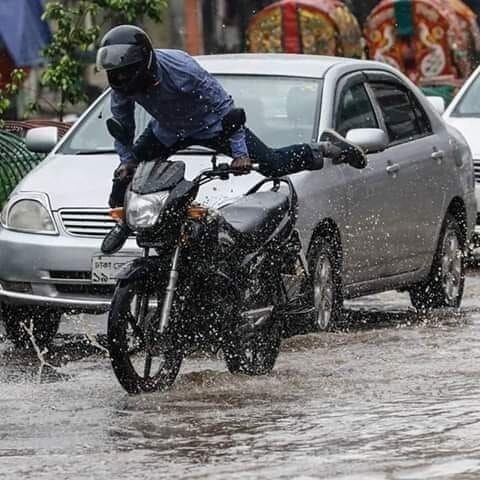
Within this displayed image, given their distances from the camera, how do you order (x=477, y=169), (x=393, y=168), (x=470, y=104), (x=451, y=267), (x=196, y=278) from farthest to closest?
(x=470, y=104), (x=477, y=169), (x=451, y=267), (x=393, y=168), (x=196, y=278)

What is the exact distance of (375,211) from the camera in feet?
40.9

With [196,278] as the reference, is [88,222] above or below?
below

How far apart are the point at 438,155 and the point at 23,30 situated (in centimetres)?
1299

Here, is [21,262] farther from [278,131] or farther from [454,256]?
[454,256]

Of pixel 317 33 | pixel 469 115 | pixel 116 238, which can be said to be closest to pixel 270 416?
pixel 116 238

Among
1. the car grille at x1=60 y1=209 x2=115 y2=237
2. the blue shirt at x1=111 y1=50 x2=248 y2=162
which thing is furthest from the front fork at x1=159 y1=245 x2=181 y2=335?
the car grille at x1=60 y1=209 x2=115 y2=237

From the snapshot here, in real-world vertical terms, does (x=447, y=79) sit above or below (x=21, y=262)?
below

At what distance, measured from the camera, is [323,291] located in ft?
38.5

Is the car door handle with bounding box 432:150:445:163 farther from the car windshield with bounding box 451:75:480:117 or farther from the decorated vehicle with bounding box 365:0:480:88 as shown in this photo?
the decorated vehicle with bounding box 365:0:480:88

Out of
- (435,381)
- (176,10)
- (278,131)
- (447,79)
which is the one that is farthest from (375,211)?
(176,10)

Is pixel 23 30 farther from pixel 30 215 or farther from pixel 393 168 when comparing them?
pixel 30 215

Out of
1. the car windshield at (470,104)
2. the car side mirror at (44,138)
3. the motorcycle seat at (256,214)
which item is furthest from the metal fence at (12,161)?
the motorcycle seat at (256,214)

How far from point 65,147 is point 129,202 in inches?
119

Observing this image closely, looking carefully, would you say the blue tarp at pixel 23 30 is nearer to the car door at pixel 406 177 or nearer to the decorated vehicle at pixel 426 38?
the decorated vehicle at pixel 426 38
